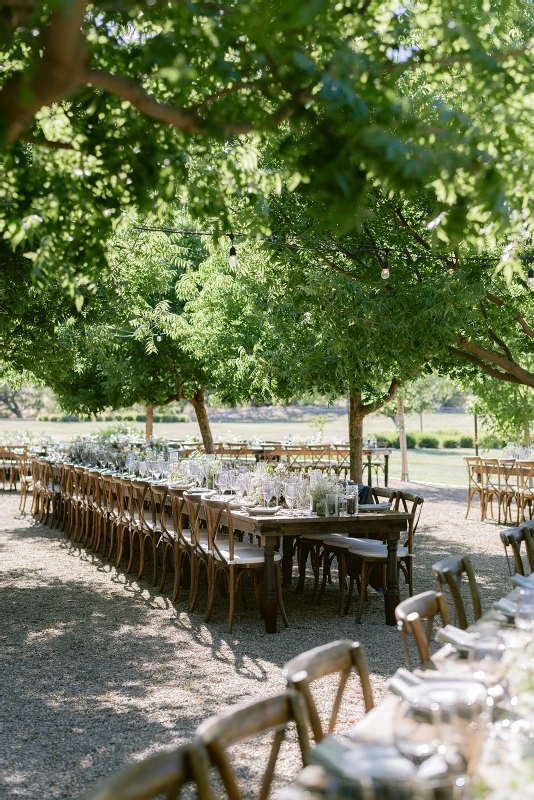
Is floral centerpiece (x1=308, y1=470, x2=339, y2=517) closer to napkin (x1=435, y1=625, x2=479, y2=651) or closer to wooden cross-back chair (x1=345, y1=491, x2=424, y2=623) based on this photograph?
wooden cross-back chair (x1=345, y1=491, x2=424, y2=623)

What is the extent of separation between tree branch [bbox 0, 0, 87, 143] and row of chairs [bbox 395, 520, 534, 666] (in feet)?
7.29

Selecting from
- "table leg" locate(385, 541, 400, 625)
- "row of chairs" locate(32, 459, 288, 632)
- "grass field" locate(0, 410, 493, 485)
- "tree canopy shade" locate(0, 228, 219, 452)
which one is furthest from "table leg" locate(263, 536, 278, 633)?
"grass field" locate(0, 410, 493, 485)

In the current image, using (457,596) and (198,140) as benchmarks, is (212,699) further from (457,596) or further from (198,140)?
(198,140)

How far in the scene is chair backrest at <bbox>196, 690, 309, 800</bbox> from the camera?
2273mm

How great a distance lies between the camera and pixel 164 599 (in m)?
8.42

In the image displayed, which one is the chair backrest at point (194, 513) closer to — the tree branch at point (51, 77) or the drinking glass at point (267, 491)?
the drinking glass at point (267, 491)

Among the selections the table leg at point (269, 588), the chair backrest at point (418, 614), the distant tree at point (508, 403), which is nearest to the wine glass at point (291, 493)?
the table leg at point (269, 588)

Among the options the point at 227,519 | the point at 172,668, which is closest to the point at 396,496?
the point at 227,519

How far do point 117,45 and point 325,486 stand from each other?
4643 mm

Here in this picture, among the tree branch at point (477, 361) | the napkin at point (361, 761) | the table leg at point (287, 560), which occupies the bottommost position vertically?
the table leg at point (287, 560)

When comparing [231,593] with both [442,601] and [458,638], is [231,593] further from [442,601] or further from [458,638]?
[458,638]

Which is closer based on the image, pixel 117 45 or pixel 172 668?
pixel 117 45

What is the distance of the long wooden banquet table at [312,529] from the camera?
698 centimetres

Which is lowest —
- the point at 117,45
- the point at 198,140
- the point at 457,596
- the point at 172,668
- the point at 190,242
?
the point at 172,668
